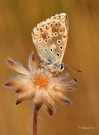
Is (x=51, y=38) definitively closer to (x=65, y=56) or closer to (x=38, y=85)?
(x=38, y=85)

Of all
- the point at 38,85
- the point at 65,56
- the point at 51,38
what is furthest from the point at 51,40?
the point at 65,56

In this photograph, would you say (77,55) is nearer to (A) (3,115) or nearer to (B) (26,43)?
(B) (26,43)

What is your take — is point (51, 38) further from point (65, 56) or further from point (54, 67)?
point (65, 56)

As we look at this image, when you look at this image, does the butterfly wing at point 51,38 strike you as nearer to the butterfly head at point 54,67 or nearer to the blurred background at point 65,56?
the butterfly head at point 54,67

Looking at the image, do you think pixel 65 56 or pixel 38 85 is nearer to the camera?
pixel 38 85

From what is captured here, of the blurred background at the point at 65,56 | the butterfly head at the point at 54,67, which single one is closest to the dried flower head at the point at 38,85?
the butterfly head at the point at 54,67

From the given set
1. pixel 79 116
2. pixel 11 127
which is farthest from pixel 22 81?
pixel 79 116

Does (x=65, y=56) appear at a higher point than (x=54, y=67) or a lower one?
lower
